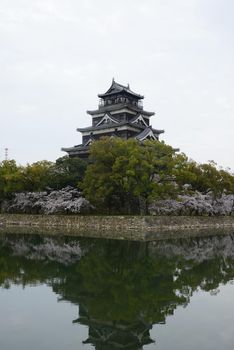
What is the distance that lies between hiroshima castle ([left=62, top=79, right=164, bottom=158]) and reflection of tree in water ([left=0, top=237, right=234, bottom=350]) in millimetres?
24664

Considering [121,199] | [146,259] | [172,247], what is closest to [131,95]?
[121,199]

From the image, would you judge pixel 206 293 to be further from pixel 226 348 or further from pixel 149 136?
pixel 149 136

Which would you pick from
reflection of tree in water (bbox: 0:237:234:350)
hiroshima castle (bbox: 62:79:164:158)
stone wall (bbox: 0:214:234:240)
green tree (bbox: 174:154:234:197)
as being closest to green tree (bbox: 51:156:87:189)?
stone wall (bbox: 0:214:234:240)

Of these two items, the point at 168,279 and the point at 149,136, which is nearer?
the point at 168,279

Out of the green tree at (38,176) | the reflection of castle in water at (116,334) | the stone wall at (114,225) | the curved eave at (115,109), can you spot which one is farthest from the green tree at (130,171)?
the reflection of castle in water at (116,334)

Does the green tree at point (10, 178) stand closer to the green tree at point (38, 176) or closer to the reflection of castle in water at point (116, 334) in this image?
the green tree at point (38, 176)

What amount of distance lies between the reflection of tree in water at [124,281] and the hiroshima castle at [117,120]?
2466cm

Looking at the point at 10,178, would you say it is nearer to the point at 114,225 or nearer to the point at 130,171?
the point at 114,225

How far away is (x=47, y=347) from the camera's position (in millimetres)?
6648

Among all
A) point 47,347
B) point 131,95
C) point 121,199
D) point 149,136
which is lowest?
point 47,347

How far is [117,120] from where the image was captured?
1763 inches

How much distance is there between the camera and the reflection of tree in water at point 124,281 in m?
7.87

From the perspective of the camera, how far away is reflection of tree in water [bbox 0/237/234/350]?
25.8ft

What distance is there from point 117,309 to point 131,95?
41117mm
